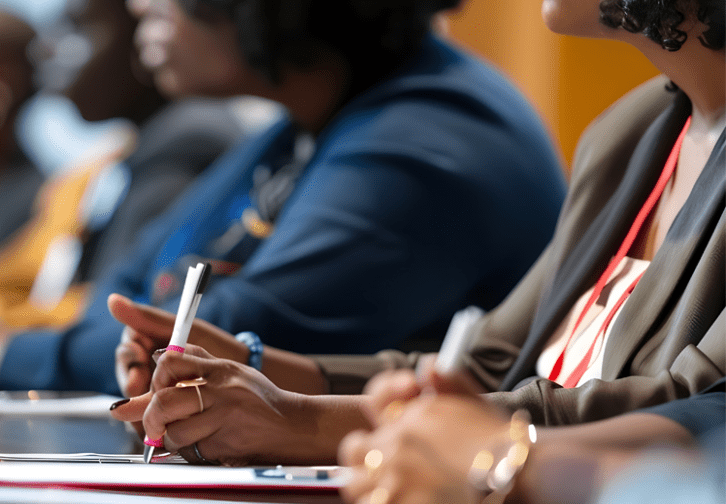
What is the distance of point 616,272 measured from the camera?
46 cm

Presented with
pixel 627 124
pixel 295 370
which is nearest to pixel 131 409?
pixel 295 370

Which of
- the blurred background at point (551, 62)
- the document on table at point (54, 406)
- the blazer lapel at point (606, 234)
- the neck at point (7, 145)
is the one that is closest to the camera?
the blazer lapel at point (606, 234)

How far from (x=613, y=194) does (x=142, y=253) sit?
757 mm

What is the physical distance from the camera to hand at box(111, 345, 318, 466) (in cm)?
39

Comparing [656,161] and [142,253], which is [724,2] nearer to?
[656,161]

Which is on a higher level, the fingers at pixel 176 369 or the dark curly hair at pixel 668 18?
the dark curly hair at pixel 668 18

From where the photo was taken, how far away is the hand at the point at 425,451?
26 cm

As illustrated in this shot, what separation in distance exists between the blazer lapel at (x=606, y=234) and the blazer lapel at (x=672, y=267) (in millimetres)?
69

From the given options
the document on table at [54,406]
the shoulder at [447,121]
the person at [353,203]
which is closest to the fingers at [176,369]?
the document on table at [54,406]

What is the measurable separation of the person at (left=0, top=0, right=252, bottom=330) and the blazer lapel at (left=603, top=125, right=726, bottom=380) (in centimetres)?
108

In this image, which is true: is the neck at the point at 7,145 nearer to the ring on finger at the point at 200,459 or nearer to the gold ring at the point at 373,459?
the ring on finger at the point at 200,459

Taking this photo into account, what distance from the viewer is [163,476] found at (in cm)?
36

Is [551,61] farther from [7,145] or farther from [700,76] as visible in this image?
[7,145]

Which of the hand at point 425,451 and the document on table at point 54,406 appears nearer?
the hand at point 425,451
